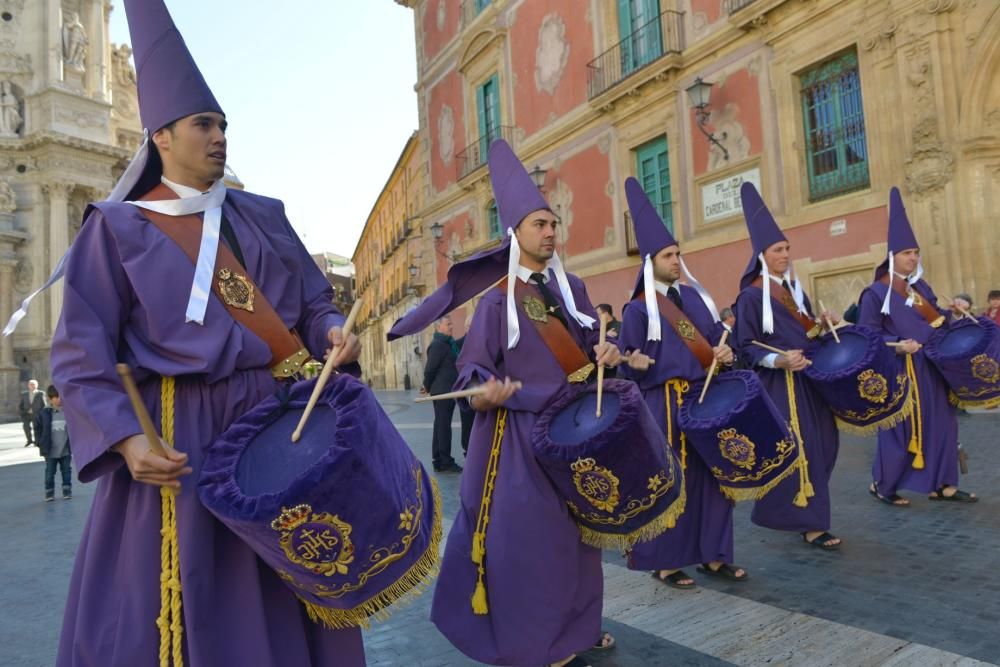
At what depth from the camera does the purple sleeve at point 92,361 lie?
180cm

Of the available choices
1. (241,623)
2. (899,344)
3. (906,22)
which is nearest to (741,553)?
(899,344)

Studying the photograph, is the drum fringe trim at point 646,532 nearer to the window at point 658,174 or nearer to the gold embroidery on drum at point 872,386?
the gold embroidery on drum at point 872,386

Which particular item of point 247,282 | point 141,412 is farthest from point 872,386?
point 141,412

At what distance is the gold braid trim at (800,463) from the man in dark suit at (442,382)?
470cm

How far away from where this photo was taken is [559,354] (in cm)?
324

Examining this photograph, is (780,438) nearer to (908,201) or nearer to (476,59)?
(908,201)

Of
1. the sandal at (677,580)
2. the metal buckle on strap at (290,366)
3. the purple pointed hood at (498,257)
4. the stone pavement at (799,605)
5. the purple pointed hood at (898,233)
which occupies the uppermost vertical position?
the purple pointed hood at (898,233)

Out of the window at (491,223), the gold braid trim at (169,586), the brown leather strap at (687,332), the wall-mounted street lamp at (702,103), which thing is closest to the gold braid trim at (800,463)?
the brown leather strap at (687,332)

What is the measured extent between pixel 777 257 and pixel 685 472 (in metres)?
1.81

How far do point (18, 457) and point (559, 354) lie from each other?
48.2ft

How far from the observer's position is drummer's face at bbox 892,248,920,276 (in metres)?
5.91

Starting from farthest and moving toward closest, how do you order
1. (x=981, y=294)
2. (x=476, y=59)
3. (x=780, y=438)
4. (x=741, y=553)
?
1. (x=476, y=59)
2. (x=981, y=294)
3. (x=741, y=553)
4. (x=780, y=438)

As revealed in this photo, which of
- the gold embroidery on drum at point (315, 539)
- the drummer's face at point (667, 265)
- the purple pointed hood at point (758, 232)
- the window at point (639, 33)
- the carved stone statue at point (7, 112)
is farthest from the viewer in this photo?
the carved stone statue at point (7, 112)

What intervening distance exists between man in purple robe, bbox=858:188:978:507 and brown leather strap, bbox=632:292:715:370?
2.09 metres
